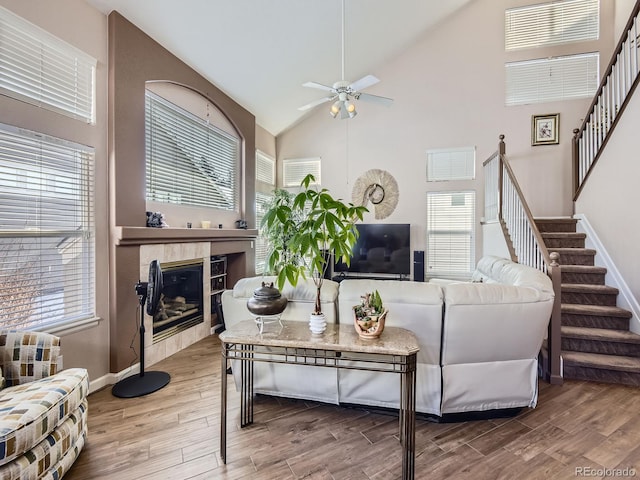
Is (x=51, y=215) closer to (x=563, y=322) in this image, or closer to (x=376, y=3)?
(x=376, y=3)

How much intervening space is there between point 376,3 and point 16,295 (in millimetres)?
5135

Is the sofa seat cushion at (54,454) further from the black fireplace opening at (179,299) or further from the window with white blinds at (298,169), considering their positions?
the window with white blinds at (298,169)

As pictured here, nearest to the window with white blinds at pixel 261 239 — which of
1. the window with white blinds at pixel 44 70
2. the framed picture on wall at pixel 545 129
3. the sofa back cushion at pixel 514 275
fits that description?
the window with white blinds at pixel 44 70

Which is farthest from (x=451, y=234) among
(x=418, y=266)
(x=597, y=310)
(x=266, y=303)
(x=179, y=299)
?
(x=266, y=303)

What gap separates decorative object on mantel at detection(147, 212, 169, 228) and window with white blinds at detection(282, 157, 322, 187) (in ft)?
11.9

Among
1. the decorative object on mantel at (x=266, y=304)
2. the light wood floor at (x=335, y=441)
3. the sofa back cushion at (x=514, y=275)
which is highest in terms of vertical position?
the sofa back cushion at (x=514, y=275)

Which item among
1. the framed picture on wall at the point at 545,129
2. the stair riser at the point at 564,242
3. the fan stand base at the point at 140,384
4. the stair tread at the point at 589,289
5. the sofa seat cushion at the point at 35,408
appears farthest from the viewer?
the framed picture on wall at the point at 545,129

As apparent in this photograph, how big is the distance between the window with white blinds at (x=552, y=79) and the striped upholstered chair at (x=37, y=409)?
22.3ft

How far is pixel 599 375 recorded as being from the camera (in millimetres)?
3045

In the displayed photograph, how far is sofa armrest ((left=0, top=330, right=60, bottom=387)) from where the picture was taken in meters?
1.96

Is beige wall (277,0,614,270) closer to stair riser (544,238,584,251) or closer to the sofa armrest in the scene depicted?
stair riser (544,238,584,251)

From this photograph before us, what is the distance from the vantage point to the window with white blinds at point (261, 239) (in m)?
5.84

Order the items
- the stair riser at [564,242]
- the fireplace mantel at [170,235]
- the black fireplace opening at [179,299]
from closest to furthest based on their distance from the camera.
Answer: the fireplace mantel at [170,235] < the black fireplace opening at [179,299] < the stair riser at [564,242]

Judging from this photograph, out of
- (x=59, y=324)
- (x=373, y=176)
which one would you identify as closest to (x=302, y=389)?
(x=59, y=324)
